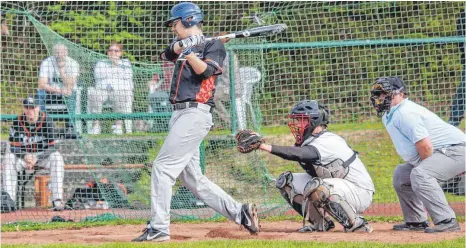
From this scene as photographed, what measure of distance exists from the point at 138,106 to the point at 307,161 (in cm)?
320

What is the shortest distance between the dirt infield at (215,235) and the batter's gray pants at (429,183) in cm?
26

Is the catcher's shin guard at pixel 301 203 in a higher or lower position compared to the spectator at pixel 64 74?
lower

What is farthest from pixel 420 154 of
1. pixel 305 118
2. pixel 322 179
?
pixel 305 118

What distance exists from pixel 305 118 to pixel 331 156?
0.42 metres

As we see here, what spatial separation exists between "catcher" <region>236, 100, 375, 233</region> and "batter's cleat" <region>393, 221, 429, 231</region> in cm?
54

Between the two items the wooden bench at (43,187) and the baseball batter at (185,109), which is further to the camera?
the wooden bench at (43,187)

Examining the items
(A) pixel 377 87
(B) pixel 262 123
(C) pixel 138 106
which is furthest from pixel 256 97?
(A) pixel 377 87

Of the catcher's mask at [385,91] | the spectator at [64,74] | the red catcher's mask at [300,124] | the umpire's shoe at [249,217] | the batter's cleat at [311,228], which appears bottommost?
the batter's cleat at [311,228]

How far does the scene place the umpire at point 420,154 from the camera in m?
8.02

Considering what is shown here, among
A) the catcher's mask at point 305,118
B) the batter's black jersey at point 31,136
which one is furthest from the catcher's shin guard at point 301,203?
the batter's black jersey at point 31,136

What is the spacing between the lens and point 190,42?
23.5 ft

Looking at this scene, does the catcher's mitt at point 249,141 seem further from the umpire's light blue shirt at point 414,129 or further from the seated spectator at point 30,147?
the seated spectator at point 30,147

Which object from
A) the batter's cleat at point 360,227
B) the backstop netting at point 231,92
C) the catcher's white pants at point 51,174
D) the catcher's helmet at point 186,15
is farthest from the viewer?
the catcher's white pants at point 51,174

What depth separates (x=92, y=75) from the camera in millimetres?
10172
